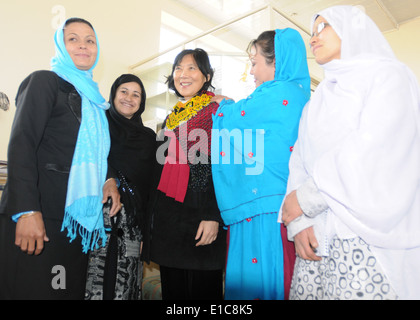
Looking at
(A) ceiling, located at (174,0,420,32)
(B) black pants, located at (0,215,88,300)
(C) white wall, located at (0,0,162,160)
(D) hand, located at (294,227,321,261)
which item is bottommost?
(B) black pants, located at (0,215,88,300)

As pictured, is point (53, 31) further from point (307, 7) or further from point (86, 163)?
point (307, 7)

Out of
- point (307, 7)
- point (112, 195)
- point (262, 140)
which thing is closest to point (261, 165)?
point (262, 140)

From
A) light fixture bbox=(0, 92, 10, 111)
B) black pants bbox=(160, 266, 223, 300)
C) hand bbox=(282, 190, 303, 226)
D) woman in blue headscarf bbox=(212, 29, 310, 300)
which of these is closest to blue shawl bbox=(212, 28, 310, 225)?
woman in blue headscarf bbox=(212, 29, 310, 300)

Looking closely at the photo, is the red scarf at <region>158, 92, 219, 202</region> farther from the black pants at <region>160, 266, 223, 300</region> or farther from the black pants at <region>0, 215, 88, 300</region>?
the black pants at <region>0, 215, 88, 300</region>

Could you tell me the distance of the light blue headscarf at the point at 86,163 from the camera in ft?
3.67

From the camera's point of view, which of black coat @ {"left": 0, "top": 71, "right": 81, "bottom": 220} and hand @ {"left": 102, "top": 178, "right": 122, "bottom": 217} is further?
hand @ {"left": 102, "top": 178, "right": 122, "bottom": 217}

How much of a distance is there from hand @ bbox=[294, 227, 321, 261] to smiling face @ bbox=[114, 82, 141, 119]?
3.69 ft

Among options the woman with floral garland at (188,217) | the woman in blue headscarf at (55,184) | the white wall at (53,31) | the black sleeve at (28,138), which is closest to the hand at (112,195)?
the woman in blue headscarf at (55,184)

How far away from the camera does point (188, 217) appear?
137 cm

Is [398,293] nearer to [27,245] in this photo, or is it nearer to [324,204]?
[324,204]

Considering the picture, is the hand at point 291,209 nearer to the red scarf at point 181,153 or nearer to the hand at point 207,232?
the hand at point 207,232

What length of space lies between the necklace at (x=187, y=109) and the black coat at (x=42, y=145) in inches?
17.9

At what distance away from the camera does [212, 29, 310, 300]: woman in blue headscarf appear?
3.68 feet

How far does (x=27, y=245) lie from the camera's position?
99 centimetres
